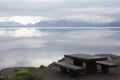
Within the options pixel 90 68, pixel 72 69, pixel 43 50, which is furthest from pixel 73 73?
pixel 43 50

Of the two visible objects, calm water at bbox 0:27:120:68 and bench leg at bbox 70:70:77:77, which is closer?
bench leg at bbox 70:70:77:77

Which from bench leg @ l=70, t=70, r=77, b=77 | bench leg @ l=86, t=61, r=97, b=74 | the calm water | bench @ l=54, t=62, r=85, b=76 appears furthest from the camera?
the calm water

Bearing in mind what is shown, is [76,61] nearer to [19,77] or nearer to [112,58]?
[19,77]

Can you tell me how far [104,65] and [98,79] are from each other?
4.95 feet

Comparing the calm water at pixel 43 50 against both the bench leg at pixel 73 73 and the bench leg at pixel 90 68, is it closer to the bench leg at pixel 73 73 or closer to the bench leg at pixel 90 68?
the bench leg at pixel 90 68

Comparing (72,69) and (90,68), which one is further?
(90,68)

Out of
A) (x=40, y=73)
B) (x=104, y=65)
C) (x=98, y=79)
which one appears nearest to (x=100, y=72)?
(x=104, y=65)

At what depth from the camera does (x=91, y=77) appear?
16.3 m

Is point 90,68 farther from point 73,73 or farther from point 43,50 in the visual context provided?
point 43,50

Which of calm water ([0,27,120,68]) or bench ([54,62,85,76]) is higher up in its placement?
bench ([54,62,85,76])

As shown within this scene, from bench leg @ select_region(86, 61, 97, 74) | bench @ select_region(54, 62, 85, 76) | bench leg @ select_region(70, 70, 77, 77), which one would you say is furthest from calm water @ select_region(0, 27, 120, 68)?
bench leg @ select_region(70, 70, 77, 77)

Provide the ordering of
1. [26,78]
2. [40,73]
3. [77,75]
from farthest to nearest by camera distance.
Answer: [40,73], [77,75], [26,78]

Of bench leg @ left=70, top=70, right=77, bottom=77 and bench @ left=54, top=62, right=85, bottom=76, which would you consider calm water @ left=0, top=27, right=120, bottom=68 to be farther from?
bench leg @ left=70, top=70, right=77, bottom=77

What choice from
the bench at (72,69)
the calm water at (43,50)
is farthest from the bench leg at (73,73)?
the calm water at (43,50)
